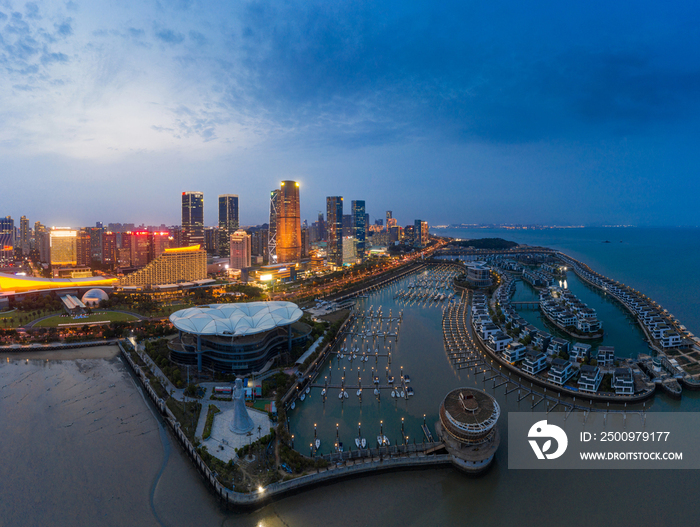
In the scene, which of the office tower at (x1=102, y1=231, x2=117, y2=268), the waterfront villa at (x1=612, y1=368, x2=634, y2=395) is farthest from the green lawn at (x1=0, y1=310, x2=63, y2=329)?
the waterfront villa at (x1=612, y1=368, x2=634, y2=395)

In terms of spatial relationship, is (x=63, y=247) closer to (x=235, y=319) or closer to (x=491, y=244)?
(x=235, y=319)

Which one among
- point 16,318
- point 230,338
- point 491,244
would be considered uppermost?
point 491,244

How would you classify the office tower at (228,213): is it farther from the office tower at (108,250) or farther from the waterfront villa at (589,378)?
the waterfront villa at (589,378)

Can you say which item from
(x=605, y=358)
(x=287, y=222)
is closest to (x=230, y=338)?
(x=605, y=358)

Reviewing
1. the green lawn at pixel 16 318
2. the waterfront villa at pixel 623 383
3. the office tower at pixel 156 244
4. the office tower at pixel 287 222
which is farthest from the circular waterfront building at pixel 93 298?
the waterfront villa at pixel 623 383

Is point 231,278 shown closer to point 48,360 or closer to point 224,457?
point 48,360

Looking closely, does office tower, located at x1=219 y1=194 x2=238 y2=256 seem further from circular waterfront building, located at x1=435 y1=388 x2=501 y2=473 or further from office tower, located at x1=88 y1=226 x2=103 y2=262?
circular waterfront building, located at x1=435 y1=388 x2=501 y2=473

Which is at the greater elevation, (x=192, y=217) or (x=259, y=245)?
(x=192, y=217)
